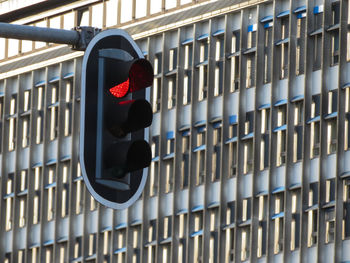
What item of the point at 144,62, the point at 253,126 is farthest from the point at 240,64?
the point at 144,62

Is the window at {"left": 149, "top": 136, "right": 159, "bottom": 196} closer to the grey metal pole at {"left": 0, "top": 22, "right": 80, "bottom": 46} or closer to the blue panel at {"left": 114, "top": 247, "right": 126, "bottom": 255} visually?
the blue panel at {"left": 114, "top": 247, "right": 126, "bottom": 255}

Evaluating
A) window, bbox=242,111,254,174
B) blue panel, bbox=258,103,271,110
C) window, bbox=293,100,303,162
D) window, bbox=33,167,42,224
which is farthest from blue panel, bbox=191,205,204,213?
window, bbox=33,167,42,224

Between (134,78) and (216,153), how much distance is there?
53.7m

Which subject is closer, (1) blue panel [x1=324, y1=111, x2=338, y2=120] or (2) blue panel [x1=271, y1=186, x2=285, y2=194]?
(1) blue panel [x1=324, y1=111, x2=338, y2=120]

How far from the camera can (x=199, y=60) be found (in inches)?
2468

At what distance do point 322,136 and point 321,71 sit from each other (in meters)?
2.69

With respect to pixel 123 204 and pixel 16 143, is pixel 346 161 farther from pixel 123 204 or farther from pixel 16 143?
pixel 123 204

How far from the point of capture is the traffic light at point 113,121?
7.54 m

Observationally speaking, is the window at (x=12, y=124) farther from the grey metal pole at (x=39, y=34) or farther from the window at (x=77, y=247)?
the grey metal pole at (x=39, y=34)

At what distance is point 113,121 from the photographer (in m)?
7.60

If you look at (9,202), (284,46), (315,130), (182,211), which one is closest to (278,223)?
(315,130)

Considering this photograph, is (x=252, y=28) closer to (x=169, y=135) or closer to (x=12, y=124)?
(x=169, y=135)

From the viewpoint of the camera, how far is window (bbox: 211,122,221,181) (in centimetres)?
6109

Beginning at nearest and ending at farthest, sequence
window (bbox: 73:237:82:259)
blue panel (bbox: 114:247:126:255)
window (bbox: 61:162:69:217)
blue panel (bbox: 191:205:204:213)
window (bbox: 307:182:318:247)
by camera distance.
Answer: window (bbox: 307:182:318:247) < blue panel (bbox: 191:205:204:213) < blue panel (bbox: 114:247:126:255) < window (bbox: 73:237:82:259) < window (bbox: 61:162:69:217)
